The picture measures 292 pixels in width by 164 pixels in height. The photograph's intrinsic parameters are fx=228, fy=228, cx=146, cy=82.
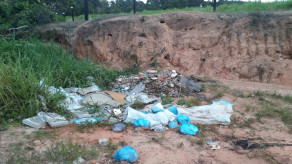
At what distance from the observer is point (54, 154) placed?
2.50m

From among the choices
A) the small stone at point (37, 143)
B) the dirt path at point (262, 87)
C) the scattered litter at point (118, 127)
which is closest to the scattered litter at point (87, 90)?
the scattered litter at point (118, 127)

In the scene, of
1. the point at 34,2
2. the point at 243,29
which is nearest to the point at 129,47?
the point at 243,29

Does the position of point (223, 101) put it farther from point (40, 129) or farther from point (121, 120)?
point (40, 129)

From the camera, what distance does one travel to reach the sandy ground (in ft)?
8.53

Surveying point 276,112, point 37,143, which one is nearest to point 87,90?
point 37,143

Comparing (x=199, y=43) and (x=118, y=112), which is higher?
(x=199, y=43)

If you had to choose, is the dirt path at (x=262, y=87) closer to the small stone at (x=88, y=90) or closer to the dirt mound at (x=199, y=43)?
the dirt mound at (x=199, y=43)

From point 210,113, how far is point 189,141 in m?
1.07

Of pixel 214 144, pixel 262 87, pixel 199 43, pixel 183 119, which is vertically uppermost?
pixel 199 43

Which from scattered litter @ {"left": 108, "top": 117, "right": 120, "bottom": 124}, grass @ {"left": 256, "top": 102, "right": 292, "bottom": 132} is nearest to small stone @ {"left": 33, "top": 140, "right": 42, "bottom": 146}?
scattered litter @ {"left": 108, "top": 117, "right": 120, "bottom": 124}

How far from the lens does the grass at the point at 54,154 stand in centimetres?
243

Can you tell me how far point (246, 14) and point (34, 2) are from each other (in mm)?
9137

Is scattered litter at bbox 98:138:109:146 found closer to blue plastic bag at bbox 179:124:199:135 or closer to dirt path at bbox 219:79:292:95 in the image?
blue plastic bag at bbox 179:124:199:135

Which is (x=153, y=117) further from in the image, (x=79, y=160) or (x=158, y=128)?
(x=79, y=160)
